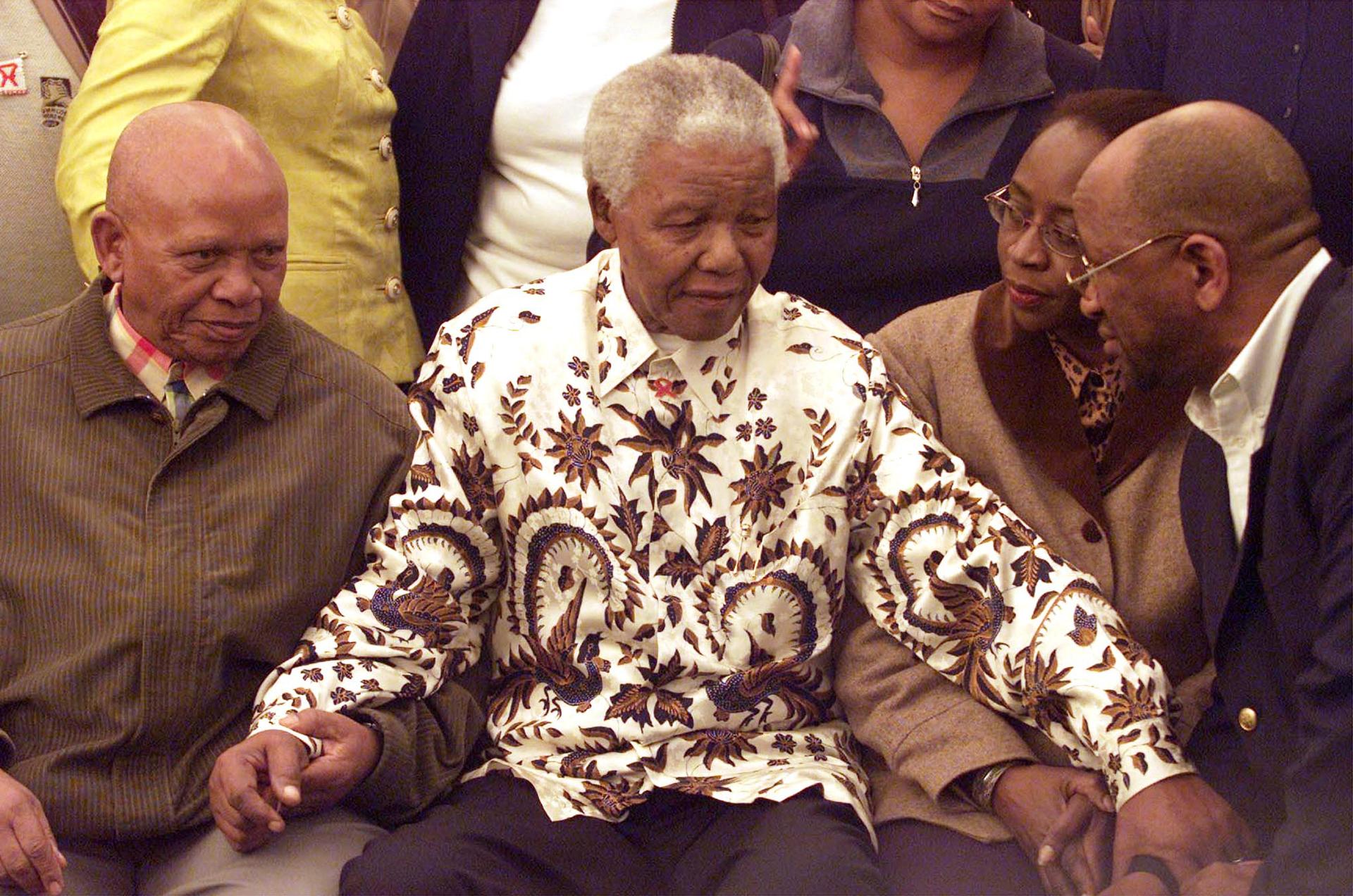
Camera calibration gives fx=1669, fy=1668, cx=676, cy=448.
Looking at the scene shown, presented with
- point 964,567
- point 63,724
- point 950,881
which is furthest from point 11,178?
point 950,881

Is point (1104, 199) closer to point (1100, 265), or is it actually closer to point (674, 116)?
point (1100, 265)

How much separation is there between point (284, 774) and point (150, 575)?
42 centimetres

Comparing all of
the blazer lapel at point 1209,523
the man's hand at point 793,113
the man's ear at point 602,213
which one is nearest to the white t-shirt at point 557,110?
the man's hand at point 793,113

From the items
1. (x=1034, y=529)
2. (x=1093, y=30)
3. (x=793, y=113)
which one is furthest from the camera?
(x=1093, y=30)

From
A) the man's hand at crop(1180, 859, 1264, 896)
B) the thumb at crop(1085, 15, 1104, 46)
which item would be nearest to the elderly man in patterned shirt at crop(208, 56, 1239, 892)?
the man's hand at crop(1180, 859, 1264, 896)

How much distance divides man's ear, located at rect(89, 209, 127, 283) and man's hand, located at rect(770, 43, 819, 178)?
120 cm

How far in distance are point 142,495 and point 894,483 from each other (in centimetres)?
122

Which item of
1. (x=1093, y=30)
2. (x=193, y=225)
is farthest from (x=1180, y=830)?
(x=1093, y=30)

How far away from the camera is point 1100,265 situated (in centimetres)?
250

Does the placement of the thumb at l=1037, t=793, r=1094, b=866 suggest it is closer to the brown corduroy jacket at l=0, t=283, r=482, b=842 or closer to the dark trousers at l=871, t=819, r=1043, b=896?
the dark trousers at l=871, t=819, r=1043, b=896

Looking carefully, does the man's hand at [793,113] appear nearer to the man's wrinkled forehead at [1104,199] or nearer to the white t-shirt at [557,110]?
the white t-shirt at [557,110]

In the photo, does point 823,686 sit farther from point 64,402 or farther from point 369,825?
point 64,402

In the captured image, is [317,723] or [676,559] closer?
[317,723]

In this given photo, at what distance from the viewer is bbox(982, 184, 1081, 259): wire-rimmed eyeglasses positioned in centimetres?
276
